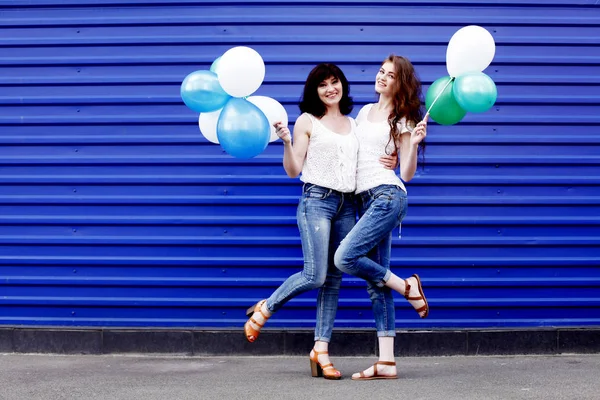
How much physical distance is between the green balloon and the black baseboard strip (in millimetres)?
1760

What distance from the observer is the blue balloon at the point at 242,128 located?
15.1 ft

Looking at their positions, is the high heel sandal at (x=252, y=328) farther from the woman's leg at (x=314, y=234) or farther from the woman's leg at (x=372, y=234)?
the woman's leg at (x=372, y=234)

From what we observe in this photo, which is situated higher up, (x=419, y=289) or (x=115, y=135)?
(x=115, y=135)

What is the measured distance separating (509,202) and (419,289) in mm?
1395

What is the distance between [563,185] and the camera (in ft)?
20.1

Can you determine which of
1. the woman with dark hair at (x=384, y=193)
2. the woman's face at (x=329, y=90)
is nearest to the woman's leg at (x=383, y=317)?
the woman with dark hair at (x=384, y=193)

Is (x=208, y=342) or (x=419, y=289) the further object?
(x=208, y=342)

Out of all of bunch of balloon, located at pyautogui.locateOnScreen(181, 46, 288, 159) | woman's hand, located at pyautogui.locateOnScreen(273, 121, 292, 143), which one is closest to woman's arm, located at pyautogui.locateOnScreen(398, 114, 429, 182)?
woman's hand, located at pyautogui.locateOnScreen(273, 121, 292, 143)

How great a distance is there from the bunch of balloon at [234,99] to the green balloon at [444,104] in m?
1.01

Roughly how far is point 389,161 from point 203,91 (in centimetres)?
118

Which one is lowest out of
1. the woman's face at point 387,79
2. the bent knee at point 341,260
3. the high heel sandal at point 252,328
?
the high heel sandal at point 252,328

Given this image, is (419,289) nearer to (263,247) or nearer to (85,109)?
(263,247)

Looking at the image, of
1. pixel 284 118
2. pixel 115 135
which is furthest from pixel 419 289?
pixel 115 135

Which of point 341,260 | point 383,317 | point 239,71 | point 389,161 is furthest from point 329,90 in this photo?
point 383,317
